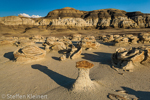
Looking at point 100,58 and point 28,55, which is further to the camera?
point 100,58

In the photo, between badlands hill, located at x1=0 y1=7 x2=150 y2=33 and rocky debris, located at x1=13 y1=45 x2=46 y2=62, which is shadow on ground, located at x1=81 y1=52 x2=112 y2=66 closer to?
rocky debris, located at x1=13 y1=45 x2=46 y2=62

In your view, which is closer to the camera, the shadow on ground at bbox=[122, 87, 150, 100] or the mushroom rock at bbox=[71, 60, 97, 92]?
the shadow on ground at bbox=[122, 87, 150, 100]

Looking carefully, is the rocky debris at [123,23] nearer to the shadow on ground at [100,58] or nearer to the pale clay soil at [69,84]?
the shadow on ground at [100,58]

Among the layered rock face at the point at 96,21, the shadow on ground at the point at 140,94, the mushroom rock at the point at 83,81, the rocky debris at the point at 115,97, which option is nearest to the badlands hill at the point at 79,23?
the layered rock face at the point at 96,21

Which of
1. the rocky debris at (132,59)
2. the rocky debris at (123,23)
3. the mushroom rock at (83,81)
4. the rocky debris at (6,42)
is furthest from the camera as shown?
the rocky debris at (123,23)

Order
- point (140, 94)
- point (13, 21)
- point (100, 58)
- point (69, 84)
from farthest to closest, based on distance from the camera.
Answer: point (13, 21), point (100, 58), point (69, 84), point (140, 94)

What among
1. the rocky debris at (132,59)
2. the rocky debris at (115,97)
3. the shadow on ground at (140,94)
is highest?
the rocky debris at (132,59)

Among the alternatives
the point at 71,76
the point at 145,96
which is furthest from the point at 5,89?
the point at 145,96

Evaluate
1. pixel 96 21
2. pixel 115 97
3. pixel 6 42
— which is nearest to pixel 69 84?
pixel 115 97

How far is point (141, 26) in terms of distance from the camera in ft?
115

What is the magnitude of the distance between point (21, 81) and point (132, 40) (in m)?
9.80

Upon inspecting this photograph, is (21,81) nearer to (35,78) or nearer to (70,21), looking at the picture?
(35,78)

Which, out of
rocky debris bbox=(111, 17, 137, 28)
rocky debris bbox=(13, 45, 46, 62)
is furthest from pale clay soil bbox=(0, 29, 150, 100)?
rocky debris bbox=(111, 17, 137, 28)

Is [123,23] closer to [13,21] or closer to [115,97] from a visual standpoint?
[115,97]
